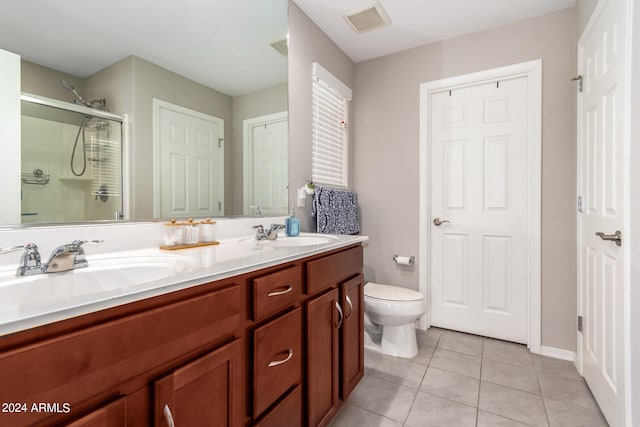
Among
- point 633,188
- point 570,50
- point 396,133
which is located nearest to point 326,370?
point 633,188

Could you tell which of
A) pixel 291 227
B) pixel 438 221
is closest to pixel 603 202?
pixel 438 221

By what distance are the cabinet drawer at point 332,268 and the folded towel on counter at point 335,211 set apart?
0.59m

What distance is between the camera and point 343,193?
7.97ft

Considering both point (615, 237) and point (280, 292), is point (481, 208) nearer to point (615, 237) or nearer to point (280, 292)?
point (615, 237)

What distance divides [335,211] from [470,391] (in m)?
1.38

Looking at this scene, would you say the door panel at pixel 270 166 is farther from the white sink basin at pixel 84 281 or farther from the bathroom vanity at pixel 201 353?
the white sink basin at pixel 84 281

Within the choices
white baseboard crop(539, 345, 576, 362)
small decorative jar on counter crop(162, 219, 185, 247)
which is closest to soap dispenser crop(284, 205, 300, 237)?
small decorative jar on counter crop(162, 219, 185, 247)

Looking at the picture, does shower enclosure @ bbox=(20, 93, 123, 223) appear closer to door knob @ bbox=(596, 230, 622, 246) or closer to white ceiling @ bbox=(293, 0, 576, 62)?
white ceiling @ bbox=(293, 0, 576, 62)

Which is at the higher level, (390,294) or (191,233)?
(191,233)

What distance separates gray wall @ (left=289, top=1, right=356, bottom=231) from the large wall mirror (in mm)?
87

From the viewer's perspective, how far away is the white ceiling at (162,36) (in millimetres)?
960

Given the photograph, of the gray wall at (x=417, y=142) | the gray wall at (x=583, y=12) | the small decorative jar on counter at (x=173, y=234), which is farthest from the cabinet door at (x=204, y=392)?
the gray wall at (x=583, y=12)

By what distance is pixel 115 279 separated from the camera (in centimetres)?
90

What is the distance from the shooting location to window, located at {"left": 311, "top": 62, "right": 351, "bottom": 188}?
7.51ft
